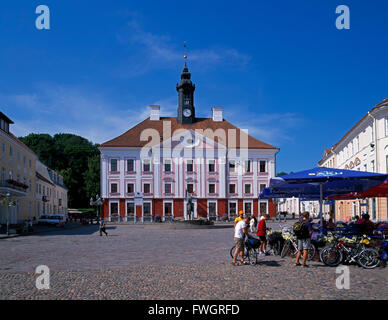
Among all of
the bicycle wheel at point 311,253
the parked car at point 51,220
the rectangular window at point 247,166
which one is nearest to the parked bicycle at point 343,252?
the bicycle wheel at point 311,253

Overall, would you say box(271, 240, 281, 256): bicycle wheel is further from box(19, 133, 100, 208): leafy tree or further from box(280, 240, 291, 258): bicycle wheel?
box(19, 133, 100, 208): leafy tree

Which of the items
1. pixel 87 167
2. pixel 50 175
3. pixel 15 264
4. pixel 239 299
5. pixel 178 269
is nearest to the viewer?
pixel 239 299

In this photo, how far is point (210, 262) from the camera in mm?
13609

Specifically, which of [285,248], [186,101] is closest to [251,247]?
[285,248]

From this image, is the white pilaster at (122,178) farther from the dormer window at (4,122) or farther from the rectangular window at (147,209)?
the dormer window at (4,122)

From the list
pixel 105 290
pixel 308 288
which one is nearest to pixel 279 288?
pixel 308 288

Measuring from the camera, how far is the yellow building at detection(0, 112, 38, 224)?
3894 cm

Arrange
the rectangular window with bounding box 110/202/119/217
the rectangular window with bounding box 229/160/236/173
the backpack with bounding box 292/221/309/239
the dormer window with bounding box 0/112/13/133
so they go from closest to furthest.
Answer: the backpack with bounding box 292/221/309/239
the dormer window with bounding box 0/112/13/133
the rectangular window with bounding box 110/202/119/217
the rectangular window with bounding box 229/160/236/173

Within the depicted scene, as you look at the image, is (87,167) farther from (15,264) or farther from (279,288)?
(279,288)

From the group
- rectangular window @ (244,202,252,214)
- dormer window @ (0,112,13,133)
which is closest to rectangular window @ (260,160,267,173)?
rectangular window @ (244,202,252,214)

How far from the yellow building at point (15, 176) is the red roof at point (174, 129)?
12000 mm

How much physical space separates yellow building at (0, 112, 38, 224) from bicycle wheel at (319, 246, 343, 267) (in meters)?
26.6

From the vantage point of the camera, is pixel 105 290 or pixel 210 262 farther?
pixel 210 262

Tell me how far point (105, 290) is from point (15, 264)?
592cm
